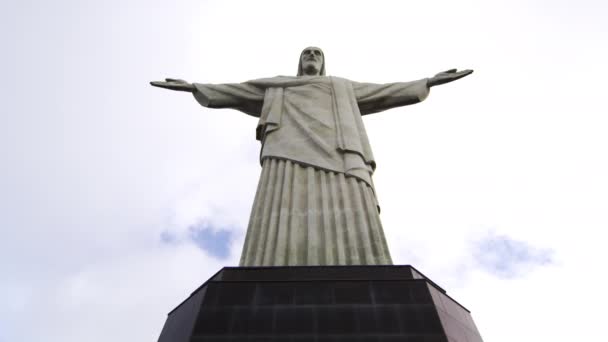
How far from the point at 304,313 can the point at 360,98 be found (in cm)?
579

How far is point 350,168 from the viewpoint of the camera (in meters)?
7.65

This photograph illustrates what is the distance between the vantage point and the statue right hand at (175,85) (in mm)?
9500

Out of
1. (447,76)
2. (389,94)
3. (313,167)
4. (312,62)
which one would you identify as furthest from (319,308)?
(312,62)

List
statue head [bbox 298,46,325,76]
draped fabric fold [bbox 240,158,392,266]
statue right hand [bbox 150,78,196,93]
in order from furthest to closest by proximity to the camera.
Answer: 1. statue head [bbox 298,46,325,76]
2. statue right hand [bbox 150,78,196,93]
3. draped fabric fold [bbox 240,158,392,266]

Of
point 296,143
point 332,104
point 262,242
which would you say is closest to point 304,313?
point 262,242

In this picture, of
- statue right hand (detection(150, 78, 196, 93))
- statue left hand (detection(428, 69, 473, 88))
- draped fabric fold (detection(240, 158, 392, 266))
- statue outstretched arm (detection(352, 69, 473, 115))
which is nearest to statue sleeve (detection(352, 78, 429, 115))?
statue outstretched arm (detection(352, 69, 473, 115))

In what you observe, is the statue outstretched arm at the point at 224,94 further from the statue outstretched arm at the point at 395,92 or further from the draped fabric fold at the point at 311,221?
the draped fabric fold at the point at 311,221

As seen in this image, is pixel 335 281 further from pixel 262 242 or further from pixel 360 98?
pixel 360 98

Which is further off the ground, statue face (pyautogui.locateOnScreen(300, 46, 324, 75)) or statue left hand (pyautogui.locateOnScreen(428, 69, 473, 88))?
statue face (pyautogui.locateOnScreen(300, 46, 324, 75))

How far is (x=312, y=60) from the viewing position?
10.7 m

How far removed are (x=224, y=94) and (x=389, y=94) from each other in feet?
10.7

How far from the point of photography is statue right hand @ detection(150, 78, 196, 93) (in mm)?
9500

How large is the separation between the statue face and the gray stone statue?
2 centimetres

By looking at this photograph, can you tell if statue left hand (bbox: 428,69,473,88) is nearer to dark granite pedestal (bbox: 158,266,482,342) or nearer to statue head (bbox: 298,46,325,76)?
statue head (bbox: 298,46,325,76)
